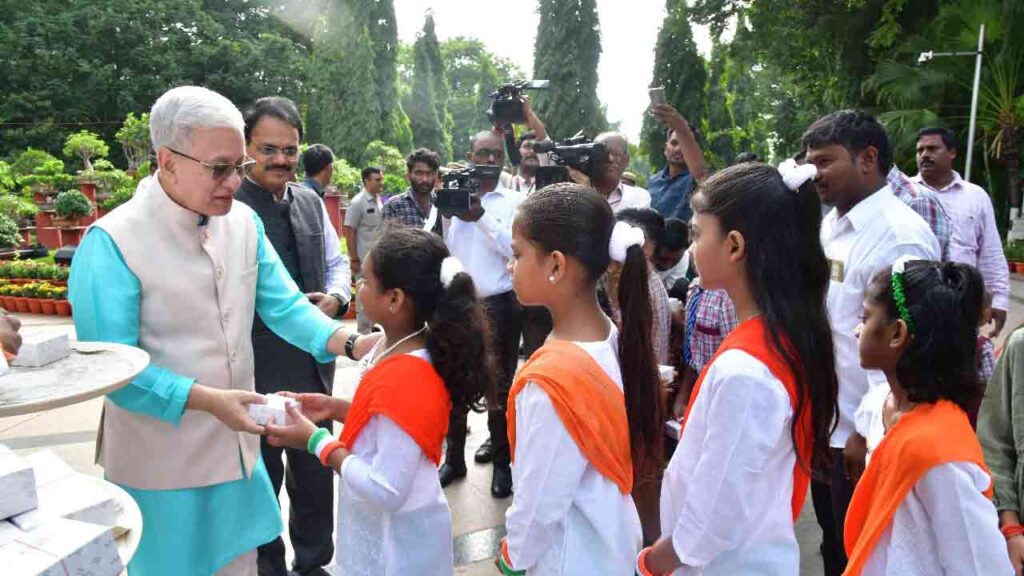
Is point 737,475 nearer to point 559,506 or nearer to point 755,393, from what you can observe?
point 755,393

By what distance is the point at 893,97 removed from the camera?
477 inches

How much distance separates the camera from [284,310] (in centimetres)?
239

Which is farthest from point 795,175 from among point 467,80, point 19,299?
point 467,80

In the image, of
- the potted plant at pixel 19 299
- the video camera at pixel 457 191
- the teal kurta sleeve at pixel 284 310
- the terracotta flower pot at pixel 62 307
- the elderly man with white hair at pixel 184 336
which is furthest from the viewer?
the potted plant at pixel 19 299

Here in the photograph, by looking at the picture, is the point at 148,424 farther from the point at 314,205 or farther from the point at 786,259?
the point at 786,259

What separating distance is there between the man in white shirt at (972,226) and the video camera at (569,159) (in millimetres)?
2039

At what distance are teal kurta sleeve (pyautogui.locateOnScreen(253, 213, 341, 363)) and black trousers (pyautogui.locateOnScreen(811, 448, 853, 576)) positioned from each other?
69.3 inches

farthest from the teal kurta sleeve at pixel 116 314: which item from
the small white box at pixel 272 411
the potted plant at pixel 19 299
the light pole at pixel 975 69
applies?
the light pole at pixel 975 69

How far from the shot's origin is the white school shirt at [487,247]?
3848 mm

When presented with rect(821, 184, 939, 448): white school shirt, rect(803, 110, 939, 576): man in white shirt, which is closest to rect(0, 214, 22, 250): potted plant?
rect(803, 110, 939, 576): man in white shirt

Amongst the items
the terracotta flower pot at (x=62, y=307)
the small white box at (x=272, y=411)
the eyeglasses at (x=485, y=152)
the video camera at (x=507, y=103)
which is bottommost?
the terracotta flower pot at (x=62, y=307)

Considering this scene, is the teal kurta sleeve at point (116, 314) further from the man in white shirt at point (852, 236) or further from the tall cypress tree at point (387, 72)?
the tall cypress tree at point (387, 72)

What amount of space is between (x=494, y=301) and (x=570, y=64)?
77.4ft

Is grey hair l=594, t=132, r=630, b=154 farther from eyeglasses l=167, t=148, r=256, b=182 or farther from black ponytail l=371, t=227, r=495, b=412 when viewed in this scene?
eyeglasses l=167, t=148, r=256, b=182
